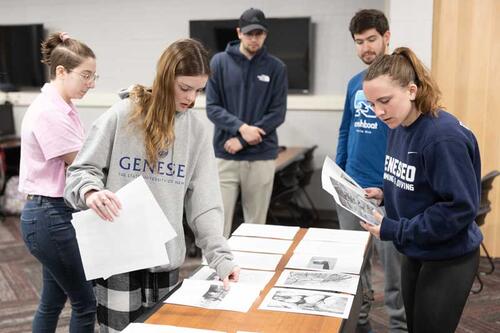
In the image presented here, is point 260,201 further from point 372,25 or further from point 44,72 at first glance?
point 44,72

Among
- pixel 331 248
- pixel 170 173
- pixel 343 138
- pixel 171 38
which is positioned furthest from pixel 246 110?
pixel 171 38

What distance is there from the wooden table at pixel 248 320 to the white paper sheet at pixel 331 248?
0.46 meters

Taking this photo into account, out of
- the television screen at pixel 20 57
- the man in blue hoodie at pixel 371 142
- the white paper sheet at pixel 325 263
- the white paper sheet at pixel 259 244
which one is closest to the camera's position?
the white paper sheet at pixel 325 263

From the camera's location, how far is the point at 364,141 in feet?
8.70

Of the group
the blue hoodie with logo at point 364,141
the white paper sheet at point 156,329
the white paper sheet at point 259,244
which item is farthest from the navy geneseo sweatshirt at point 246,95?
the white paper sheet at point 156,329

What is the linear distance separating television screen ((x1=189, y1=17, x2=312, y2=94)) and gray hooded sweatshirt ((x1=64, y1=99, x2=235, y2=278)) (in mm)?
3583

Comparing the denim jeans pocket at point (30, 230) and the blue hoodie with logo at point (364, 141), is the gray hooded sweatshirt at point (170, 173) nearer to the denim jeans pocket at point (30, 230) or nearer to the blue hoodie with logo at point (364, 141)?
the denim jeans pocket at point (30, 230)

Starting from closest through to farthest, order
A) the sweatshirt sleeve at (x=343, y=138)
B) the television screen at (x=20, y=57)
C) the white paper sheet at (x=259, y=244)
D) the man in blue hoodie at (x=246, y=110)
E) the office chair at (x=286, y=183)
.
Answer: the white paper sheet at (x=259, y=244) → the sweatshirt sleeve at (x=343, y=138) → the man in blue hoodie at (x=246, y=110) → the office chair at (x=286, y=183) → the television screen at (x=20, y=57)

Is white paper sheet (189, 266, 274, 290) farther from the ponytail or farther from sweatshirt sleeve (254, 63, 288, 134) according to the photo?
sweatshirt sleeve (254, 63, 288, 134)

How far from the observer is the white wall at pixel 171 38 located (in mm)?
5293

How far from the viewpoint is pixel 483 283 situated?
385cm

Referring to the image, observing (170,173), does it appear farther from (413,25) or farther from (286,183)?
(286,183)

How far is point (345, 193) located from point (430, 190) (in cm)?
28

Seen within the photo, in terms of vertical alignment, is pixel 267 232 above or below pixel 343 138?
below
